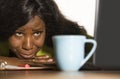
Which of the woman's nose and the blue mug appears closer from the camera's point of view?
the blue mug

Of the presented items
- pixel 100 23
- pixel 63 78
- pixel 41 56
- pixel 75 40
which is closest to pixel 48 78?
pixel 63 78

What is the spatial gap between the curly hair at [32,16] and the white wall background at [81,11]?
0.05 feet

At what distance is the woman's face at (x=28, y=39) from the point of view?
2.68ft

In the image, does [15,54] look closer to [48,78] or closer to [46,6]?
[46,6]

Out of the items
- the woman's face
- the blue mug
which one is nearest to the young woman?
the woman's face

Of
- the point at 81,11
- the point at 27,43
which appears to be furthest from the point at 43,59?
the point at 81,11

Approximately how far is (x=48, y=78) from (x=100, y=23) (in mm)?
393

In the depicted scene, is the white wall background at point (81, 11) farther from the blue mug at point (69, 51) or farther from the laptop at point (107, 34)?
the blue mug at point (69, 51)

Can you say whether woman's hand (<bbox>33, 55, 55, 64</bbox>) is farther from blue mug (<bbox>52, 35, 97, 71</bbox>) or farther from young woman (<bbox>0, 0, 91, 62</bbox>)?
blue mug (<bbox>52, 35, 97, 71</bbox>)

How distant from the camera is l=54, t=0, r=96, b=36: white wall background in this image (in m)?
0.86

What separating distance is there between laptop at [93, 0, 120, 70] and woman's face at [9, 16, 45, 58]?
186 millimetres

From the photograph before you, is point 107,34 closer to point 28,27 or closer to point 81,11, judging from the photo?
point 81,11

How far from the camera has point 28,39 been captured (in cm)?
82

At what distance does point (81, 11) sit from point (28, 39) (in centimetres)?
20
